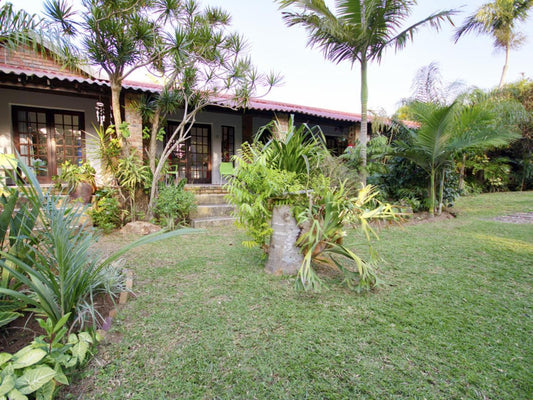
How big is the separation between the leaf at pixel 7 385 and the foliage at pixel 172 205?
14.6ft

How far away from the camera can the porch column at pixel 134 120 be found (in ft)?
19.8

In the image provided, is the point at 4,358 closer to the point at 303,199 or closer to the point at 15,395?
the point at 15,395

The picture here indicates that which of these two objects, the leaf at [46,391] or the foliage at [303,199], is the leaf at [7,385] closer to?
the leaf at [46,391]

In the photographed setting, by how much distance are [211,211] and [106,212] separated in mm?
2224

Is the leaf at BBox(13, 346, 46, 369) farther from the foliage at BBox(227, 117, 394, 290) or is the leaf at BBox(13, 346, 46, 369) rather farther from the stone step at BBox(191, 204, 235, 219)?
the stone step at BBox(191, 204, 235, 219)

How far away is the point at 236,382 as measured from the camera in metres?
1.51

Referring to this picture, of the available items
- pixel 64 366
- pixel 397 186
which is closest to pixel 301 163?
pixel 64 366

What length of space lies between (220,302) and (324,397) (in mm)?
1218

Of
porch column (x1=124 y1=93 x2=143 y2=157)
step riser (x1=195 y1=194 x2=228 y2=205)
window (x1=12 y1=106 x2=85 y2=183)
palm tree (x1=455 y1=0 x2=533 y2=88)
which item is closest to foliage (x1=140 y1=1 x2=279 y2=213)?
porch column (x1=124 y1=93 x2=143 y2=157)

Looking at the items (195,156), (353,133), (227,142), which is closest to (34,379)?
(195,156)

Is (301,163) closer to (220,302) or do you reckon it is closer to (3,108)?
(220,302)

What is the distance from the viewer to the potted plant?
5.65 metres

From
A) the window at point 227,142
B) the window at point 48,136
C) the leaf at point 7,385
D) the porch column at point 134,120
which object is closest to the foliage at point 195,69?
the porch column at point 134,120

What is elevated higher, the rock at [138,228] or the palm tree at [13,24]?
the palm tree at [13,24]
